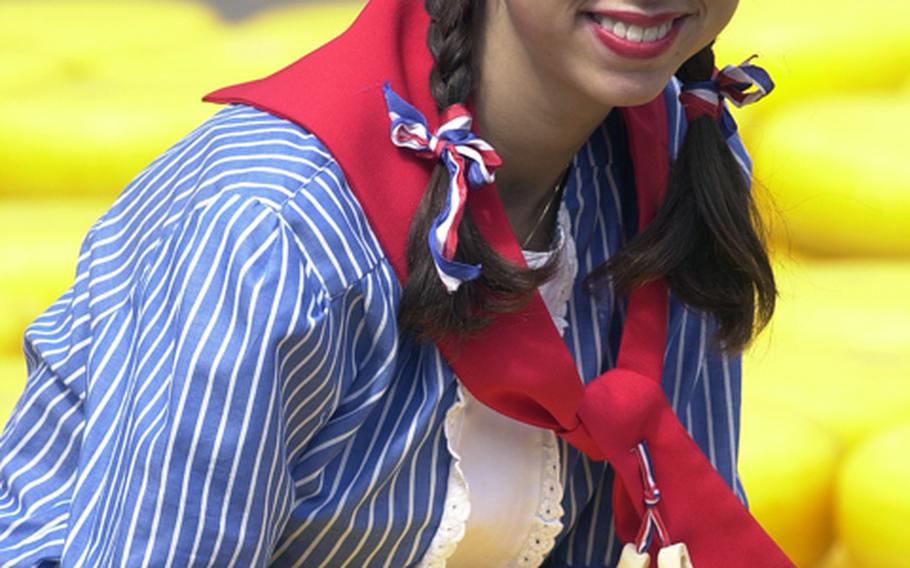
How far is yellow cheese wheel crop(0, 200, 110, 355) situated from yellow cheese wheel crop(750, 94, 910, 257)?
744 mm

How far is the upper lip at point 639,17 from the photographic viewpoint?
85 cm

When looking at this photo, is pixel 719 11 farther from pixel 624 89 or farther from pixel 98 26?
pixel 98 26

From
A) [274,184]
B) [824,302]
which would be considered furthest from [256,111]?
[824,302]

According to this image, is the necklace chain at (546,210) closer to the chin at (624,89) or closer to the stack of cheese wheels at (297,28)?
the chin at (624,89)

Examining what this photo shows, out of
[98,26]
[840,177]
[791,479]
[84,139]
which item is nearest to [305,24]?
[98,26]

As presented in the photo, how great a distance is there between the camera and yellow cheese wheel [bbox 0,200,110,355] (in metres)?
1.57

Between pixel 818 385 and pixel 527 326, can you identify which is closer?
pixel 527 326

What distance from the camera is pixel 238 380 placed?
0.80 m

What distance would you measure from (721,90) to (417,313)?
28 centimetres

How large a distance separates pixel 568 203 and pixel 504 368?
0.14 meters

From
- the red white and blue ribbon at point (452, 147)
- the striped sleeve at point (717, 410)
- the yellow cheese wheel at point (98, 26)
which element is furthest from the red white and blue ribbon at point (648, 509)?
the yellow cheese wheel at point (98, 26)

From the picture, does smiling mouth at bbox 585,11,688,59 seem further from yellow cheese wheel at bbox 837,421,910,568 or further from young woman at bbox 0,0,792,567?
yellow cheese wheel at bbox 837,421,910,568

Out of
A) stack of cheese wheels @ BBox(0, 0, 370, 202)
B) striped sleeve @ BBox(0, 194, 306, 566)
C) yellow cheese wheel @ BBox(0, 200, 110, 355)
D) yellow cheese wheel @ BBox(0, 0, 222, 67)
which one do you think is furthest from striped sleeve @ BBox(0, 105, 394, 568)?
yellow cheese wheel @ BBox(0, 0, 222, 67)

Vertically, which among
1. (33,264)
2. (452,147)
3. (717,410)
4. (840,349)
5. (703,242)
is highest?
(452,147)
